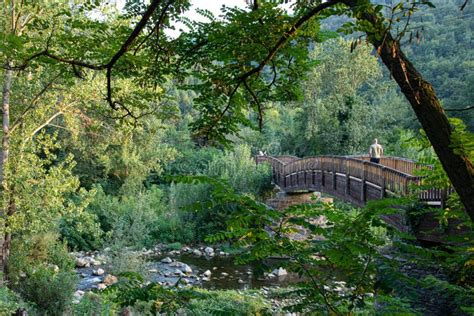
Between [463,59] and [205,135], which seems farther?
[463,59]

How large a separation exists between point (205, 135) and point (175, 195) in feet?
60.8

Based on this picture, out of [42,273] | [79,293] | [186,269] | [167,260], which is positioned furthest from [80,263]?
[42,273]

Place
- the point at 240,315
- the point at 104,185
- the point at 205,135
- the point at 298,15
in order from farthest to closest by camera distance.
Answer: the point at 104,185, the point at 205,135, the point at 298,15, the point at 240,315

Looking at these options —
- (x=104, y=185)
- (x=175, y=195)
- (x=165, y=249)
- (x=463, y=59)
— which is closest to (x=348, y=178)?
(x=165, y=249)

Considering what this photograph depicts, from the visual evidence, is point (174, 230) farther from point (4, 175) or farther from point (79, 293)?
point (4, 175)

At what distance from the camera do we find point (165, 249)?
18688 millimetres

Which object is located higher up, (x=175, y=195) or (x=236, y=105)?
(x=236, y=105)

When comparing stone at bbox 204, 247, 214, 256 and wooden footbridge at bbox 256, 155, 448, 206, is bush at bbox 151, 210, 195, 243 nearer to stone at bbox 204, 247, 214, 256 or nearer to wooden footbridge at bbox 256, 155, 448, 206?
stone at bbox 204, 247, 214, 256

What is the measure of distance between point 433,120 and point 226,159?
802 inches

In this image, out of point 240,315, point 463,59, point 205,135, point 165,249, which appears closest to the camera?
point 240,315

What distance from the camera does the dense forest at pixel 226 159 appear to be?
2.34 meters

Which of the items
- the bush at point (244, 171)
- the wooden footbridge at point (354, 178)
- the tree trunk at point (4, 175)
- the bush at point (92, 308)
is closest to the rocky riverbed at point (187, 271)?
the tree trunk at point (4, 175)

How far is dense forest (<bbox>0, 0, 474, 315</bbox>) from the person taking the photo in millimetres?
2338

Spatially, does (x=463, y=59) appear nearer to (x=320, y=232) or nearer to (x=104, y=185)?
(x=104, y=185)
